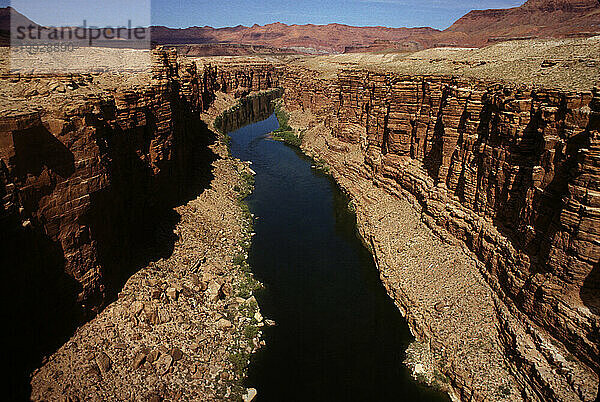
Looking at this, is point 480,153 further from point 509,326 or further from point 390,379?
point 390,379

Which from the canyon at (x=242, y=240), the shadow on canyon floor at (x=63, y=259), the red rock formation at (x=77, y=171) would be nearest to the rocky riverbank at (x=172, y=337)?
the canyon at (x=242, y=240)

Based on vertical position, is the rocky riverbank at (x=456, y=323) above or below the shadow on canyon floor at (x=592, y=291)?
below

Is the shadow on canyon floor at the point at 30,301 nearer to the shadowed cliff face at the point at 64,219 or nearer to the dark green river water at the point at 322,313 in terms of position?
the shadowed cliff face at the point at 64,219

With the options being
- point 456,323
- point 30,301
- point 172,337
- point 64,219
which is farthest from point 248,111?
point 30,301

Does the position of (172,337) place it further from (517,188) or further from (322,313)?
(517,188)

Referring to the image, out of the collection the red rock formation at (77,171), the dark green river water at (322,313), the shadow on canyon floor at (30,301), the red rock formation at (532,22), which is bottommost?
the dark green river water at (322,313)

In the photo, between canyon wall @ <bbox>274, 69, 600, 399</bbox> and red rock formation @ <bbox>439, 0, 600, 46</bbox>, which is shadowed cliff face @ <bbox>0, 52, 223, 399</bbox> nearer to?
canyon wall @ <bbox>274, 69, 600, 399</bbox>
